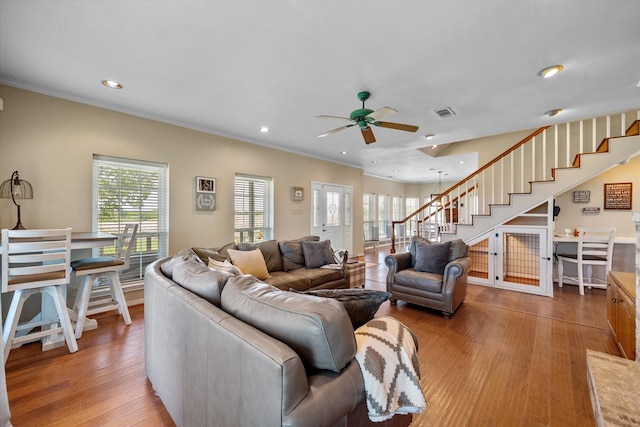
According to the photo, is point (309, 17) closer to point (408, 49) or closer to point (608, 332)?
point (408, 49)

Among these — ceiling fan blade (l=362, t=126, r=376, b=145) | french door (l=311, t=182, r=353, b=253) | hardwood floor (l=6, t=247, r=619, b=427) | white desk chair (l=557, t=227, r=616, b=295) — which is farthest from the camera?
french door (l=311, t=182, r=353, b=253)

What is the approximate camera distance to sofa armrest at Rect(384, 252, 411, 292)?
374cm

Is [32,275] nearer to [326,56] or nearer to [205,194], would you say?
[205,194]

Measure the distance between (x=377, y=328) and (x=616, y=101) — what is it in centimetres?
421

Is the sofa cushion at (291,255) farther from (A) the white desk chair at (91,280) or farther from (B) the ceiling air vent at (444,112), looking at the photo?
(B) the ceiling air vent at (444,112)

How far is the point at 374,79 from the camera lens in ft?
8.81

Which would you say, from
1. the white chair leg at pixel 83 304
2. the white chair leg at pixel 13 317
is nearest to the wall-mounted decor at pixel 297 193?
the white chair leg at pixel 83 304

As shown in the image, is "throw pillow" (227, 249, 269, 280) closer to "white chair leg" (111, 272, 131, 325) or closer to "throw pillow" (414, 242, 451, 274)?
"white chair leg" (111, 272, 131, 325)

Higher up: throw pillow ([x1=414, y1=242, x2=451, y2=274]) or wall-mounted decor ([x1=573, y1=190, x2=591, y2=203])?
wall-mounted decor ([x1=573, y1=190, x2=591, y2=203])

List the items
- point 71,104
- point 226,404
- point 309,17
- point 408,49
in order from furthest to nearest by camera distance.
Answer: point 71,104 < point 408,49 < point 309,17 < point 226,404

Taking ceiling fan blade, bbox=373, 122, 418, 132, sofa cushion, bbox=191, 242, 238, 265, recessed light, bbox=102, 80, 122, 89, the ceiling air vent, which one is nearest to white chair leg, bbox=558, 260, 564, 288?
the ceiling air vent

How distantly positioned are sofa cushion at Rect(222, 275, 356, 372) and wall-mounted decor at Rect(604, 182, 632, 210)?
5.98 m

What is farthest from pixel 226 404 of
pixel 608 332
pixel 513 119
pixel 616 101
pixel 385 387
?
pixel 616 101

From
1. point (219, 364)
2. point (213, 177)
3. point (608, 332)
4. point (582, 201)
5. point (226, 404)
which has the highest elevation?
point (213, 177)
